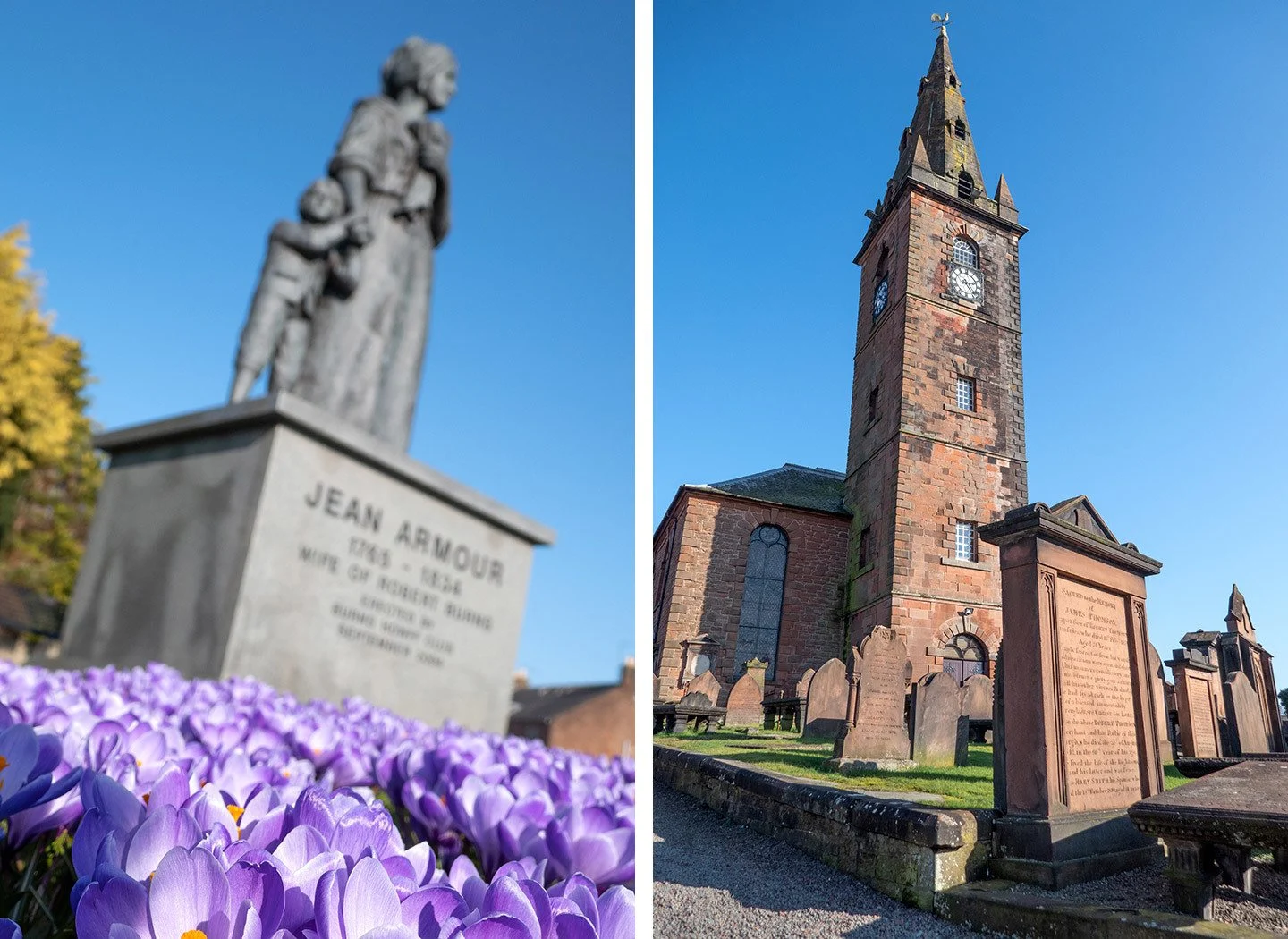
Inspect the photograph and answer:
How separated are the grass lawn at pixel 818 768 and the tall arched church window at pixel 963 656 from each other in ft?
1.07

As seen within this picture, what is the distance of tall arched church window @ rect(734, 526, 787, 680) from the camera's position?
2.36 meters

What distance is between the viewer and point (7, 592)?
2461 centimetres

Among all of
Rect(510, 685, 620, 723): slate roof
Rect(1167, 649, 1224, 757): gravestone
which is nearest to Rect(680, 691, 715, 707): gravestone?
Rect(1167, 649, 1224, 757): gravestone

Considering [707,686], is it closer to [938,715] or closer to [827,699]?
[827,699]

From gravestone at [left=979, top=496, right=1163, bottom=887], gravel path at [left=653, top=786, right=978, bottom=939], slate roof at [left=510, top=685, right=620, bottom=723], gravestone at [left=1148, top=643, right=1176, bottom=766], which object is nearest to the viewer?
gravel path at [left=653, top=786, right=978, bottom=939]

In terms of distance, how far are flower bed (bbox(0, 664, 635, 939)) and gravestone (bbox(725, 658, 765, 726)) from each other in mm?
586

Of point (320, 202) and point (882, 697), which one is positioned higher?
point (320, 202)

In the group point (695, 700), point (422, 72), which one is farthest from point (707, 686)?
point (422, 72)

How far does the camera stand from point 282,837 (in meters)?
0.79

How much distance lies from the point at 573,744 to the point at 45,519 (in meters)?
15.7

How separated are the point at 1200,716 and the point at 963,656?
0.71m

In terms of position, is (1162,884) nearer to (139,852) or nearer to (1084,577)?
(1084,577)

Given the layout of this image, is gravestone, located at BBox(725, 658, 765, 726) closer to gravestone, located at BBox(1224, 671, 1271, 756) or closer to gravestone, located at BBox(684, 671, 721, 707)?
gravestone, located at BBox(684, 671, 721, 707)

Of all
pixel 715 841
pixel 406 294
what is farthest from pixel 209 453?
pixel 715 841
